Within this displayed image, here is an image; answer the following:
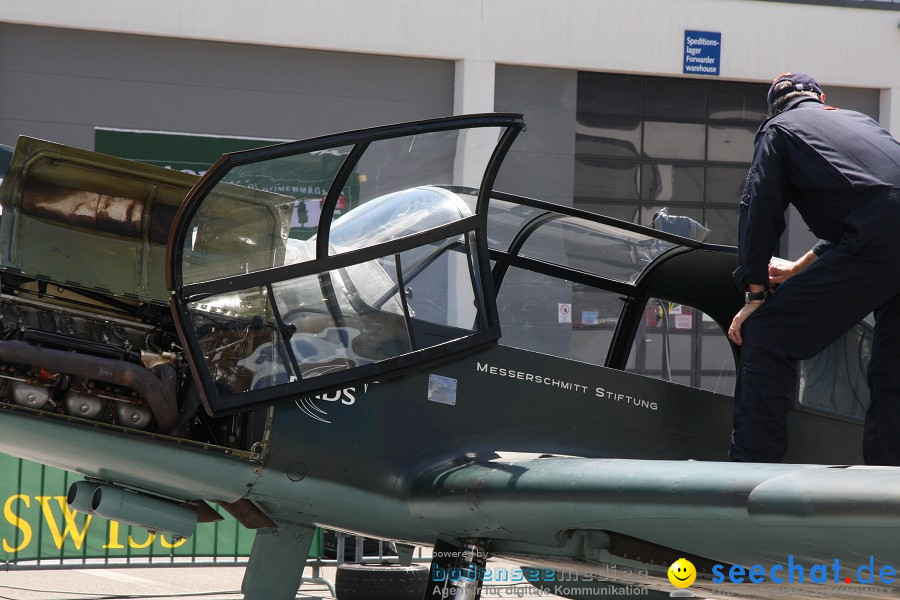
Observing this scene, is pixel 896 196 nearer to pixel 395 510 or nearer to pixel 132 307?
pixel 395 510

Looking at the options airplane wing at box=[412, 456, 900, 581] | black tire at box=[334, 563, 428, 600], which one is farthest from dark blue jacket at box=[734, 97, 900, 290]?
black tire at box=[334, 563, 428, 600]

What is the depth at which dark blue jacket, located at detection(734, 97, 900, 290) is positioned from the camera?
4.27 metres

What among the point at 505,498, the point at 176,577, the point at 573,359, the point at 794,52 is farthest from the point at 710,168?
the point at 505,498

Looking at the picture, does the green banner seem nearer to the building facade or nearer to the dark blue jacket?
the building facade

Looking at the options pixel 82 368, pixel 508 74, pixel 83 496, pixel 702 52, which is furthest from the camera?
pixel 702 52

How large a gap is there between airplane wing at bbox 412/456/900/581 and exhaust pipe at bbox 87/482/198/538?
1.03 m

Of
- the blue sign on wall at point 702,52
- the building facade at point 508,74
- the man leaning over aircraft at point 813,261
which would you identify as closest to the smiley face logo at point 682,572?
the man leaning over aircraft at point 813,261

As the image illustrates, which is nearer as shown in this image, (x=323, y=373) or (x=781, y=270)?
(x=323, y=373)

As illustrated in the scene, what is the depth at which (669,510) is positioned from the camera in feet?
12.3

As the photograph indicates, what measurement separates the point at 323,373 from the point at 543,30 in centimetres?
996

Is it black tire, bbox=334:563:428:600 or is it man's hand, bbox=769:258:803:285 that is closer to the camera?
man's hand, bbox=769:258:803:285

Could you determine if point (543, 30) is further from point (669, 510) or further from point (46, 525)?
point (669, 510)

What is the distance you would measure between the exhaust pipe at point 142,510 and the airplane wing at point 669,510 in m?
1.03

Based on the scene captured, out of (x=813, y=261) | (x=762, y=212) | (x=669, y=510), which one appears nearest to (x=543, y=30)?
(x=813, y=261)
